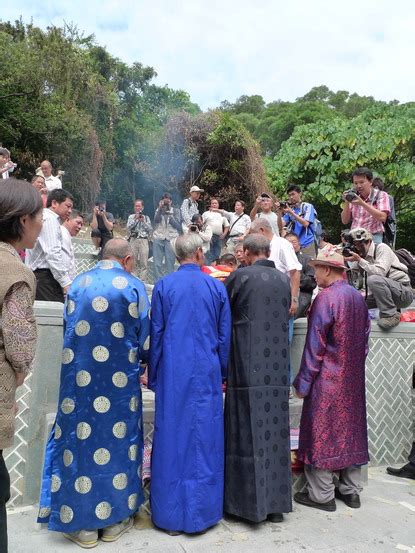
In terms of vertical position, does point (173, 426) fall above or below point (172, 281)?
below

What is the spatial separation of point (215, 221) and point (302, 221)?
218cm

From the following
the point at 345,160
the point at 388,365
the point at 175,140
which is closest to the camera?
the point at 388,365

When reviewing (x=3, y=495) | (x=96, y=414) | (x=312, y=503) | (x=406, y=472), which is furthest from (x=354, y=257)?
(x=3, y=495)

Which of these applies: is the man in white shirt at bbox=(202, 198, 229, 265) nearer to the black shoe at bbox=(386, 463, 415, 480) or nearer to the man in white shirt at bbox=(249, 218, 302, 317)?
the man in white shirt at bbox=(249, 218, 302, 317)

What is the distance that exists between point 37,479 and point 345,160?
45.3 feet

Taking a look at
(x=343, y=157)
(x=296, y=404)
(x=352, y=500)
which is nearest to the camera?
(x=352, y=500)

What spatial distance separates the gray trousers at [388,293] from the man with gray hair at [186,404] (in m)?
2.32

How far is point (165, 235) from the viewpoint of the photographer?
909 cm

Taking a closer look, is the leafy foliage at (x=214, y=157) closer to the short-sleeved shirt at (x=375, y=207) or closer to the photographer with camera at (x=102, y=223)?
the photographer with camera at (x=102, y=223)

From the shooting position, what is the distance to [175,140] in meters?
16.9

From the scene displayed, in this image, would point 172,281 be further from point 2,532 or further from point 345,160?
point 345,160

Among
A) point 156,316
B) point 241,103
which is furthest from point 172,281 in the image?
point 241,103

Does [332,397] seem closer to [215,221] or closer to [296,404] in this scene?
[296,404]

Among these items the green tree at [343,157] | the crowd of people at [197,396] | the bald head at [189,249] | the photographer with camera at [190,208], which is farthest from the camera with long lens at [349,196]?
the green tree at [343,157]
